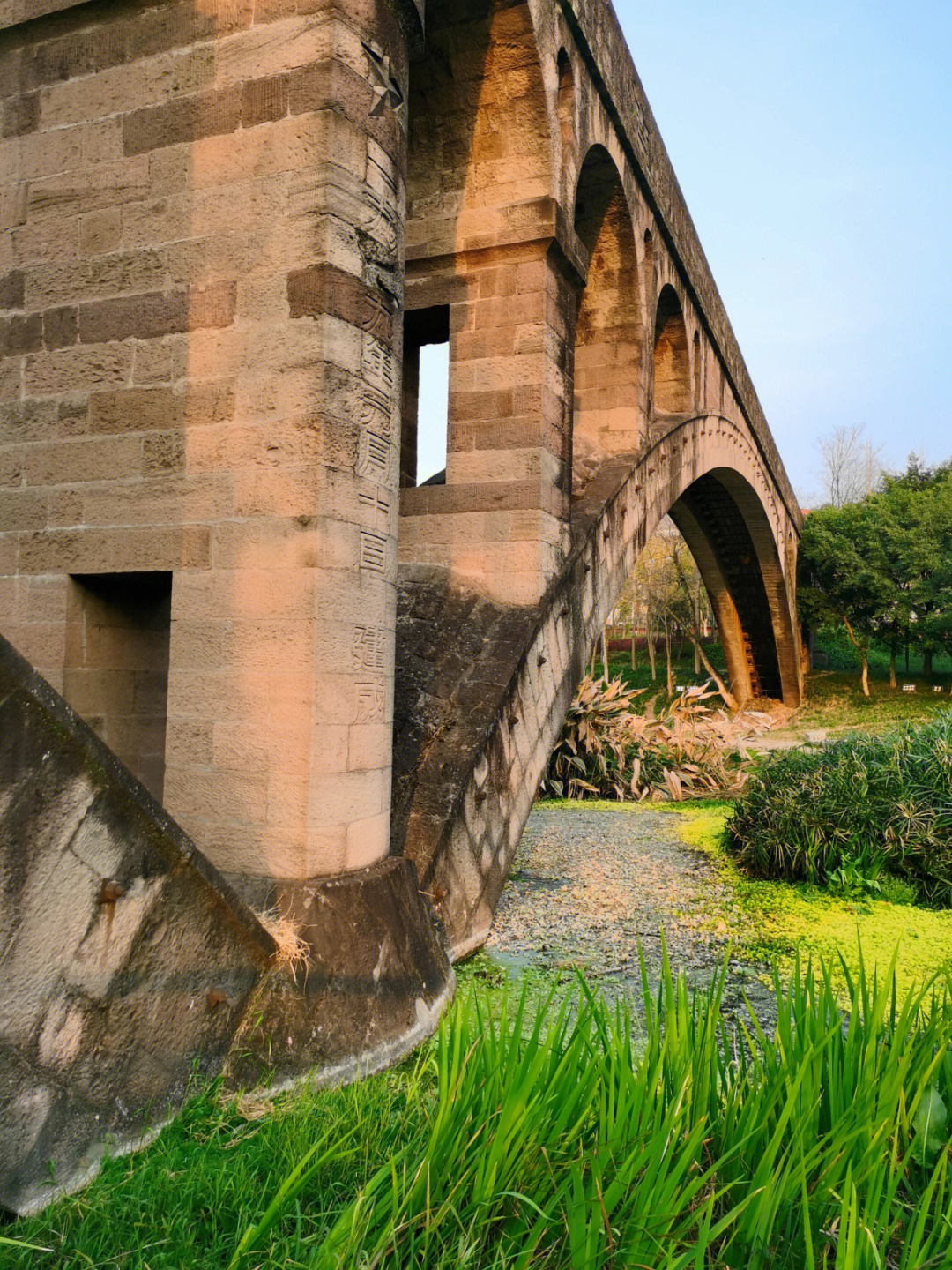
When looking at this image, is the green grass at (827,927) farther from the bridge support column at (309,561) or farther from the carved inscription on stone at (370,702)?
the bridge support column at (309,561)

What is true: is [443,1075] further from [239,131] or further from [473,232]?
[473,232]

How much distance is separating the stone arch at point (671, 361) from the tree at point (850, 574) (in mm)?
16333

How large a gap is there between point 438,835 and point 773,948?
1666 millimetres

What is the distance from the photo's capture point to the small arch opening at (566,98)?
Answer: 5.29 m

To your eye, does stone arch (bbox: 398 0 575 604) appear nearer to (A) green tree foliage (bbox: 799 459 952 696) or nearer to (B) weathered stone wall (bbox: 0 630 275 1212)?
(B) weathered stone wall (bbox: 0 630 275 1212)

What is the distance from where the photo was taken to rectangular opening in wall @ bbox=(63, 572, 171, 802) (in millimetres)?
3467

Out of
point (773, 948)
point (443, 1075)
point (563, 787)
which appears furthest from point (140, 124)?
point (563, 787)

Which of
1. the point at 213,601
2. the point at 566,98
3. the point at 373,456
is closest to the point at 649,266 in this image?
the point at 566,98

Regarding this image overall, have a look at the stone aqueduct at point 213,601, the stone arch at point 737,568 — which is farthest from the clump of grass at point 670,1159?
the stone arch at point 737,568

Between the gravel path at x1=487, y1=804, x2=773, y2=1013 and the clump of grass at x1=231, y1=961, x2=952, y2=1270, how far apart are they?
1.54 metres

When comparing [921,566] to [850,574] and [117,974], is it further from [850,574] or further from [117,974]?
[117,974]

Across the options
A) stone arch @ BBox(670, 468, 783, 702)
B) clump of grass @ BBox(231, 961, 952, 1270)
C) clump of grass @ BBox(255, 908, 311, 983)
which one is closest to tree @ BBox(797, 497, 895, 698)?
stone arch @ BBox(670, 468, 783, 702)

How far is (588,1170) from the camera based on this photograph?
184cm

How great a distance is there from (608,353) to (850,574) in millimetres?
19404
